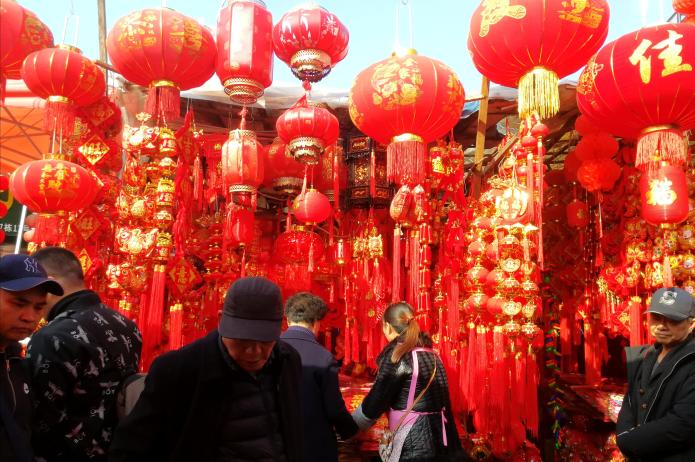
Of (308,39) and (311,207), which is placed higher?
(308,39)

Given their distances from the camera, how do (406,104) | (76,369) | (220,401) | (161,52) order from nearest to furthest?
1. (220,401)
2. (76,369)
3. (406,104)
4. (161,52)

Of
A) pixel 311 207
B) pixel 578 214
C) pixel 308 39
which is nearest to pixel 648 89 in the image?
pixel 308 39

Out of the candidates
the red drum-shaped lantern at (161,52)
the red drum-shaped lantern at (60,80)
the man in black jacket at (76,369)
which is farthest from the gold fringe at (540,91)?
the red drum-shaped lantern at (60,80)

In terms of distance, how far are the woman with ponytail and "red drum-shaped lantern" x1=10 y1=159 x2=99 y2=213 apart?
251 centimetres

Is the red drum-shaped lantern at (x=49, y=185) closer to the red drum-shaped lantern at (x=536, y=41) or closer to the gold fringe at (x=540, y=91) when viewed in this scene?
the red drum-shaped lantern at (x=536, y=41)

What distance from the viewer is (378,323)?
5918 mm

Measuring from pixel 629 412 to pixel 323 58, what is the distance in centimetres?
268

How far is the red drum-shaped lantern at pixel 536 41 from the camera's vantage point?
276cm

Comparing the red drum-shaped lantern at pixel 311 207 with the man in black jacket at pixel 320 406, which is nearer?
the man in black jacket at pixel 320 406

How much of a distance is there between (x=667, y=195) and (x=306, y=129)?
2234 mm

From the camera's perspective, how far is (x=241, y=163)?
4.25 meters

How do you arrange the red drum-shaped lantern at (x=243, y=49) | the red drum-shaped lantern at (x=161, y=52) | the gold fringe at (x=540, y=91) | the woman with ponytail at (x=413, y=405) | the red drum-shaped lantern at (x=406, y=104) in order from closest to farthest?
the woman with ponytail at (x=413, y=405) < the gold fringe at (x=540, y=91) < the red drum-shaped lantern at (x=406, y=104) < the red drum-shaped lantern at (x=161, y=52) < the red drum-shaped lantern at (x=243, y=49)

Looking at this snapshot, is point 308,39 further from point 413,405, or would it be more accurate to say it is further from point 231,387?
point 231,387

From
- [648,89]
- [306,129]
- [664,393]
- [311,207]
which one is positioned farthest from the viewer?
[311,207]
